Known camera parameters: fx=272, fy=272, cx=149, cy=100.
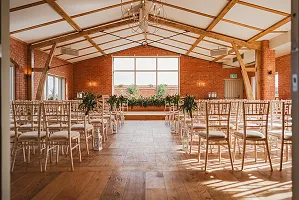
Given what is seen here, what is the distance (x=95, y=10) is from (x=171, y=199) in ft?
22.5

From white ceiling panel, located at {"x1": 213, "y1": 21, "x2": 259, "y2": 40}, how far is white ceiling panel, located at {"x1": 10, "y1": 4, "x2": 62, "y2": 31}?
5.20 meters

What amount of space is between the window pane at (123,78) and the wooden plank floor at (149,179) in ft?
36.3

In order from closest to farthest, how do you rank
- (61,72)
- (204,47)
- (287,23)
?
(287,23), (204,47), (61,72)

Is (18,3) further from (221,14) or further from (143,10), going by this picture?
(221,14)

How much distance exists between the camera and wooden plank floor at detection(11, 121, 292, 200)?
2938 millimetres

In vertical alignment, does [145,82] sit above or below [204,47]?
below

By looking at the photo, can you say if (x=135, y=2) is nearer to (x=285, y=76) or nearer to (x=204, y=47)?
(x=204, y=47)

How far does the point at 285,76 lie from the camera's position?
11430 mm

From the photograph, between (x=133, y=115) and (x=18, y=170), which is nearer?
(x=18, y=170)

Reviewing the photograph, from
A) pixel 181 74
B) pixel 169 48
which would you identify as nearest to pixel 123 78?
pixel 169 48

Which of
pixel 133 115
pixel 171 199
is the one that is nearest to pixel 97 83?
pixel 133 115

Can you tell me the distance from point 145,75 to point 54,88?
5.23 metres

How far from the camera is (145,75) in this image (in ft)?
52.2

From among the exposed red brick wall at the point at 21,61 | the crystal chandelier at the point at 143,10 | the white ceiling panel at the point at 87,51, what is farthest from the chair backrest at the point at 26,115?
the white ceiling panel at the point at 87,51
